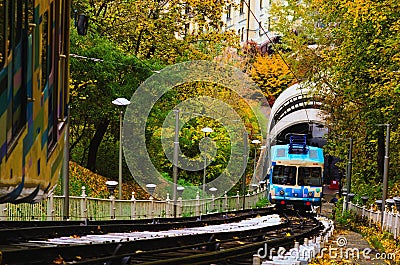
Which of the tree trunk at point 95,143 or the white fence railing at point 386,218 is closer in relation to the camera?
the white fence railing at point 386,218

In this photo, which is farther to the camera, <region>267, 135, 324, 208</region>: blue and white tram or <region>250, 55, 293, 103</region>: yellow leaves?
<region>250, 55, 293, 103</region>: yellow leaves

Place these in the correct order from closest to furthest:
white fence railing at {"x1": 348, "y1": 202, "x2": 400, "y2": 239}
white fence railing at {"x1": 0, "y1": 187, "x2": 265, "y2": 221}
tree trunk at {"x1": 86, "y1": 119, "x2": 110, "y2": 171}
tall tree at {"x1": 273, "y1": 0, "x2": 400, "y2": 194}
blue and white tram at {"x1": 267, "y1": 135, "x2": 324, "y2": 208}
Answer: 1. white fence railing at {"x1": 0, "y1": 187, "x2": 265, "y2": 221}
2. white fence railing at {"x1": 348, "y1": 202, "x2": 400, "y2": 239}
3. tall tree at {"x1": 273, "y1": 0, "x2": 400, "y2": 194}
4. blue and white tram at {"x1": 267, "y1": 135, "x2": 324, "y2": 208}
5. tree trunk at {"x1": 86, "y1": 119, "x2": 110, "y2": 171}

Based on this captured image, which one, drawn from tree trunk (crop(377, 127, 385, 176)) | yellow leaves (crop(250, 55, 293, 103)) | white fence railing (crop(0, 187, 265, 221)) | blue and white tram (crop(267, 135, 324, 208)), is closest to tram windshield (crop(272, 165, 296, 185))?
blue and white tram (crop(267, 135, 324, 208))

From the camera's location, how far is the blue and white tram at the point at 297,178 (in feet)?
141

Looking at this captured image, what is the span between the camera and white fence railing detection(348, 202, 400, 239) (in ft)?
80.0

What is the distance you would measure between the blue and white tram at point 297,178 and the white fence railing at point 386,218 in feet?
8.11

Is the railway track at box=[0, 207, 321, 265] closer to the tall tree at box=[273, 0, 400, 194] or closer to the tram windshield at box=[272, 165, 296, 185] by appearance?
the tall tree at box=[273, 0, 400, 194]

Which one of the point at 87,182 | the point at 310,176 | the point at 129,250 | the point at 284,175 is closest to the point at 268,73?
the point at 284,175

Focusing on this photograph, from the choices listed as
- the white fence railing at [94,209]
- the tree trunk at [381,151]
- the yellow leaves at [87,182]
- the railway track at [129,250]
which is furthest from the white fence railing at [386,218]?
the yellow leaves at [87,182]

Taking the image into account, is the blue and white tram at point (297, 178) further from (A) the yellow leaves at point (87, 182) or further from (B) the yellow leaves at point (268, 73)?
(B) the yellow leaves at point (268, 73)

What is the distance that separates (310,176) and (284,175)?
126 cm

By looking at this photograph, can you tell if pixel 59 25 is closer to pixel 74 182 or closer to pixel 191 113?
pixel 74 182

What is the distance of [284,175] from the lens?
142 ft

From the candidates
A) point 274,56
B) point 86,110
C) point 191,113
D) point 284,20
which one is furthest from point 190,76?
point 274,56
